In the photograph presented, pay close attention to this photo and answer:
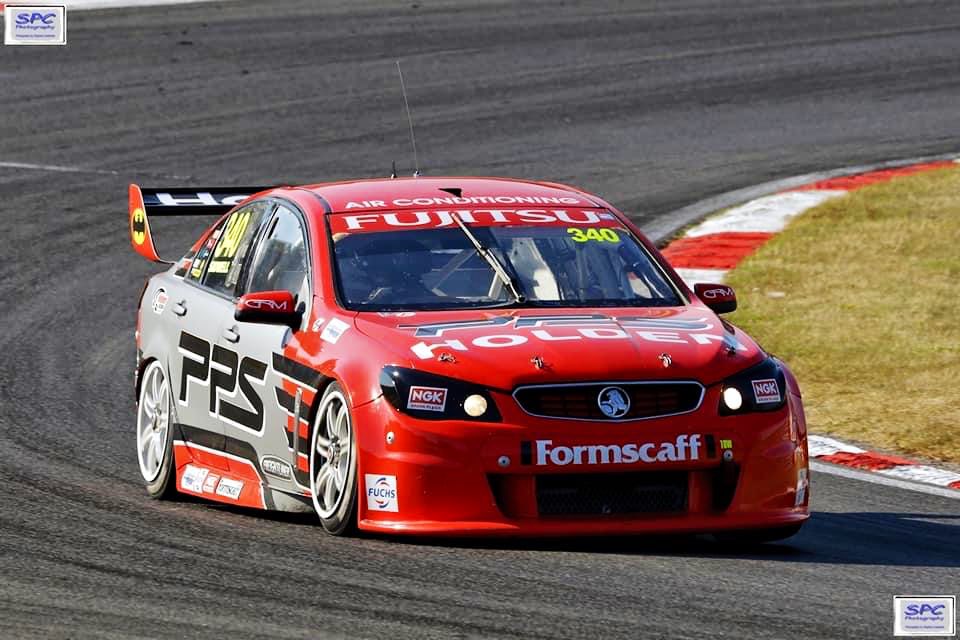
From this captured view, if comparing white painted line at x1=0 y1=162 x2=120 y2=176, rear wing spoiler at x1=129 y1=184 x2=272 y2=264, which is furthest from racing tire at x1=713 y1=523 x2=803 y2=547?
white painted line at x1=0 y1=162 x2=120 y2=176

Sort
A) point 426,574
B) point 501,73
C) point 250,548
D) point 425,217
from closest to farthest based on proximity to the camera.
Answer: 1. point 426,574
2. point 250,548
3. point 425,217
4. point 501,73

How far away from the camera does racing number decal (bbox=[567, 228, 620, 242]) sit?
8086mm

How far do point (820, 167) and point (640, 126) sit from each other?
2.22 meters

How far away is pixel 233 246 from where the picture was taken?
28.4 ft

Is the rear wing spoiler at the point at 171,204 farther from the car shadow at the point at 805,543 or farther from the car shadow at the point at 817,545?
the car shadow at the point at 817,545

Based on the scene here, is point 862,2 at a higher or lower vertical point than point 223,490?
higher

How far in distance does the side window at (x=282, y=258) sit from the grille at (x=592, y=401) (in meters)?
1.40

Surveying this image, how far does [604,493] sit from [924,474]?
281 centimetres

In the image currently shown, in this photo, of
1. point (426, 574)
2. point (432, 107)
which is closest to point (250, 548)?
point (426, 574)

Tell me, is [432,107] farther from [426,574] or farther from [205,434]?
[426,574]

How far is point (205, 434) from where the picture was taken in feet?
27.3

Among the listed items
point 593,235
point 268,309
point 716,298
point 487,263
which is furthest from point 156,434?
point 716,298

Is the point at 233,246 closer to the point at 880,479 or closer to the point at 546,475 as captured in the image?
the point at 546,475

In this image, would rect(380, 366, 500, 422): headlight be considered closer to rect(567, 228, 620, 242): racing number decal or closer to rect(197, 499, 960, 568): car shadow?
rect(197, 499, 960, 568): car shadow
